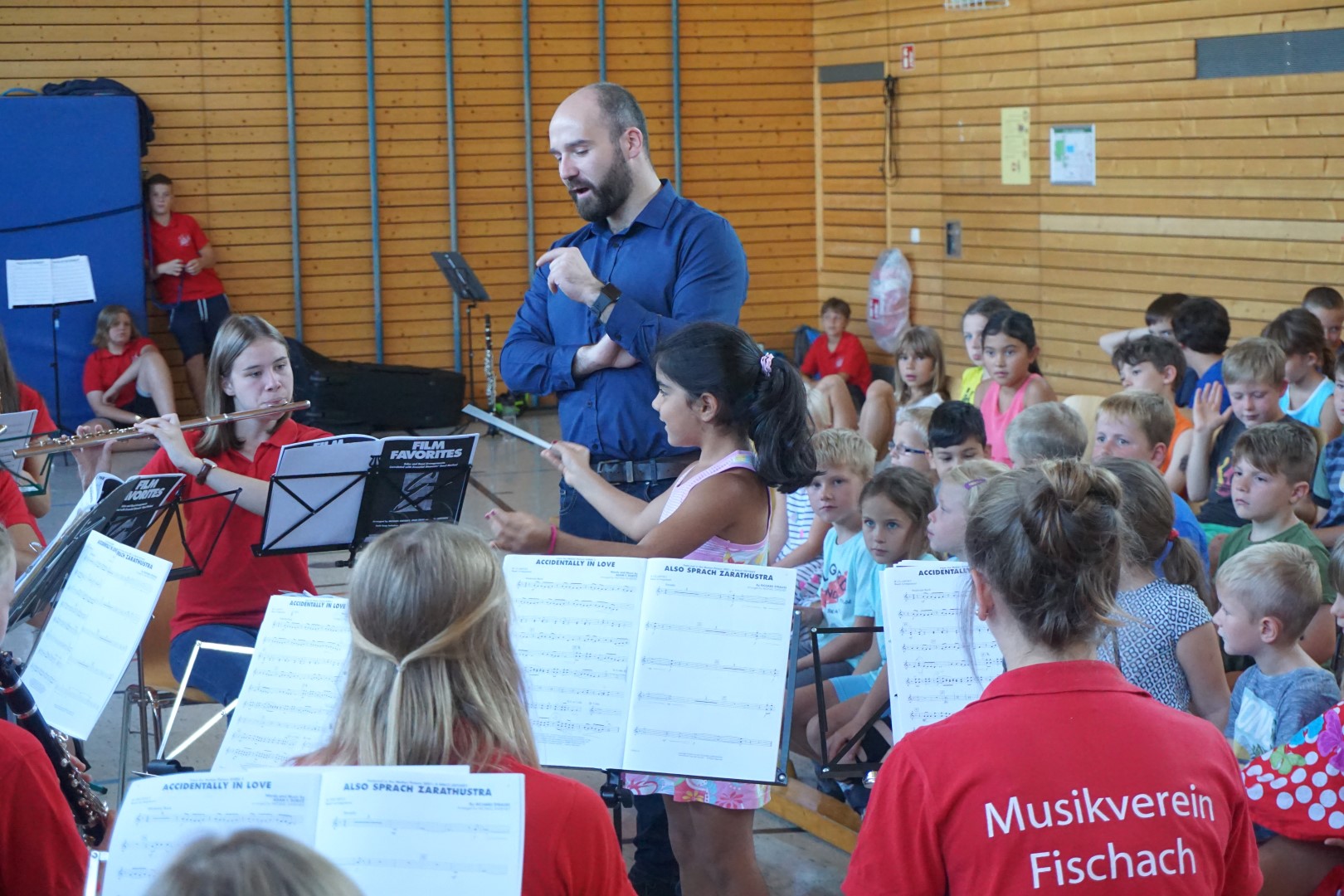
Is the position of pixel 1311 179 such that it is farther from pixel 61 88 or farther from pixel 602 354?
pixel 61 88

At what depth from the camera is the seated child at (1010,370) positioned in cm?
536

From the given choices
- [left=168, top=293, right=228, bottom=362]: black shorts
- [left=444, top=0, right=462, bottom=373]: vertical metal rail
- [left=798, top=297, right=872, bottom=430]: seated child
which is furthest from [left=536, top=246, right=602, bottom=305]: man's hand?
[left=444, top=0, right=462, bottom=373]: vertical metal rail

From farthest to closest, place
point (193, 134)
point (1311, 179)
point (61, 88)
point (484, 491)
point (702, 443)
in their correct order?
point (193, 134) < point (61, 88) < point (484, 491) < point (1311, 179) < point (702, 443)

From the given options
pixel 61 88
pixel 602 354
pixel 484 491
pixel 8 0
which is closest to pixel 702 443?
pixel 602 354

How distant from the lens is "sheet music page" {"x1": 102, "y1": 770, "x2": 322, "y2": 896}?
1.49m

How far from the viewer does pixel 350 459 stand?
3260mm

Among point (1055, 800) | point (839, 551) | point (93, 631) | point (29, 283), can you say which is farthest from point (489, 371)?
point (1055, 800)

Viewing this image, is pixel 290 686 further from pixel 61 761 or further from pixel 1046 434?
pixel 1046 434

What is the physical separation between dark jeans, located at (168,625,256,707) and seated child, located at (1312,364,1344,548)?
10.7 ft

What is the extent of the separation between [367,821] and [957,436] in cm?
328

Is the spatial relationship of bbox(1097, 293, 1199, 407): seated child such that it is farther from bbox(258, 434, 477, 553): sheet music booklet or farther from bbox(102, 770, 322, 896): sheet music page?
bbox(102, 770, 322, 896): sheet music page

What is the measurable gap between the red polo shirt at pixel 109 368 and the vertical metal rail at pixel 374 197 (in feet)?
6.29

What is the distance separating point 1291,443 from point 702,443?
1.97m

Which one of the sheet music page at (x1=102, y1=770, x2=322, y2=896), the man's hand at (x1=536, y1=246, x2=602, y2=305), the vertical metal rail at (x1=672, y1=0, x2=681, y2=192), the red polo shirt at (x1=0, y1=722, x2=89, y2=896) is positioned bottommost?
the red polo shirt at (x1=0, y1=722, x2=89, y2=896)
